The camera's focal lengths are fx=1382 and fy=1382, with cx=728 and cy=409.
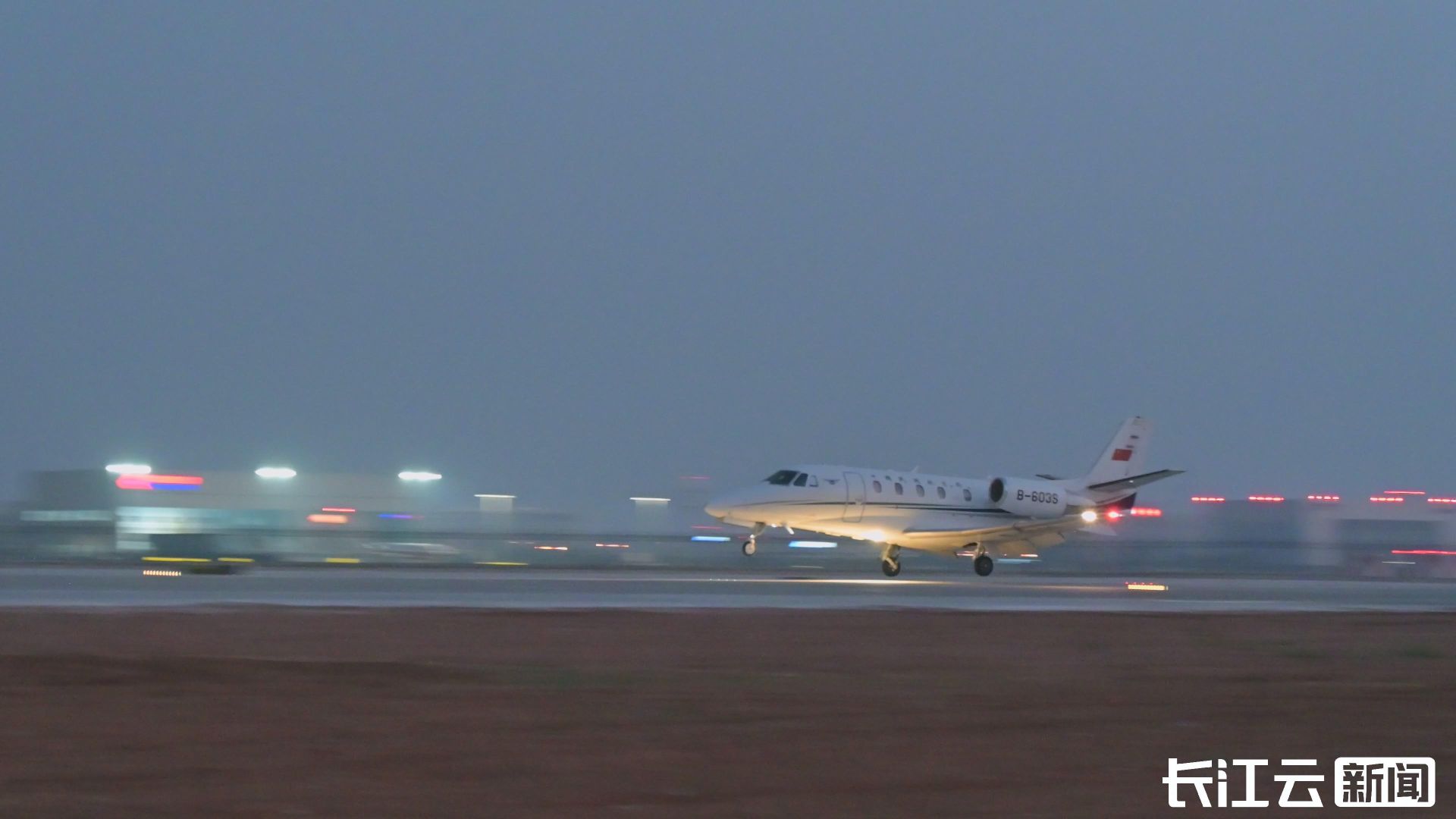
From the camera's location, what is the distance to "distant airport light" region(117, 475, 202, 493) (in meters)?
42.5

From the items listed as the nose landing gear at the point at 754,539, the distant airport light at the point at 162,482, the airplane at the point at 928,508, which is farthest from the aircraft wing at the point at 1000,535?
the distant airport light at the point at 162,482

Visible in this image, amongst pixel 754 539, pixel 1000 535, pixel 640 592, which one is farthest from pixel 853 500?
pixel 640 592

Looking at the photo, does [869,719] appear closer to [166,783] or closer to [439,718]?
[439,718]

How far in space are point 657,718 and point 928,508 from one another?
93.1 ft

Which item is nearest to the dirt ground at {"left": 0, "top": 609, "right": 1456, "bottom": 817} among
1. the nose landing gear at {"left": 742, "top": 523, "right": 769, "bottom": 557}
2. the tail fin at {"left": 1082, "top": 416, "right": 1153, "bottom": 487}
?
the nose landing gear at {"left": 742, "top": 523, "right": 769, "bottom": 557}

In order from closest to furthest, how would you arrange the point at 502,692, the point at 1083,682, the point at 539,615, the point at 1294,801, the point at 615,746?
1. the point at 1294,801
2. the point at 615,746
3. the point at 502,692
4. the point at 1083,682
5. the point at 539,615

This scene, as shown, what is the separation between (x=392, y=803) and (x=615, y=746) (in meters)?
1.79

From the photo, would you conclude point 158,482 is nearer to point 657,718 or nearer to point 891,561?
point 891,561

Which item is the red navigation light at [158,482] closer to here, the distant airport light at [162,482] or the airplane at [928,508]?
the distant airport light at [162,482]

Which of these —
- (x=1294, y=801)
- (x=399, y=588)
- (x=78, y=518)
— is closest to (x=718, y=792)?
(x=1294, y=801)

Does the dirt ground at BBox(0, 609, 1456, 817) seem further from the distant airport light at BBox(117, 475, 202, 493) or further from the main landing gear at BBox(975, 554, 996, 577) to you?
the distant airport light at BBox(117, 475, 202, 493)

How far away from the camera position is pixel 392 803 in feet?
23.6

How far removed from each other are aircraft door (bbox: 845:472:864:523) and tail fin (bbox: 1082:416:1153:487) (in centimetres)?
1022

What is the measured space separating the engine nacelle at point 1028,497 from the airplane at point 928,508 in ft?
0.07
